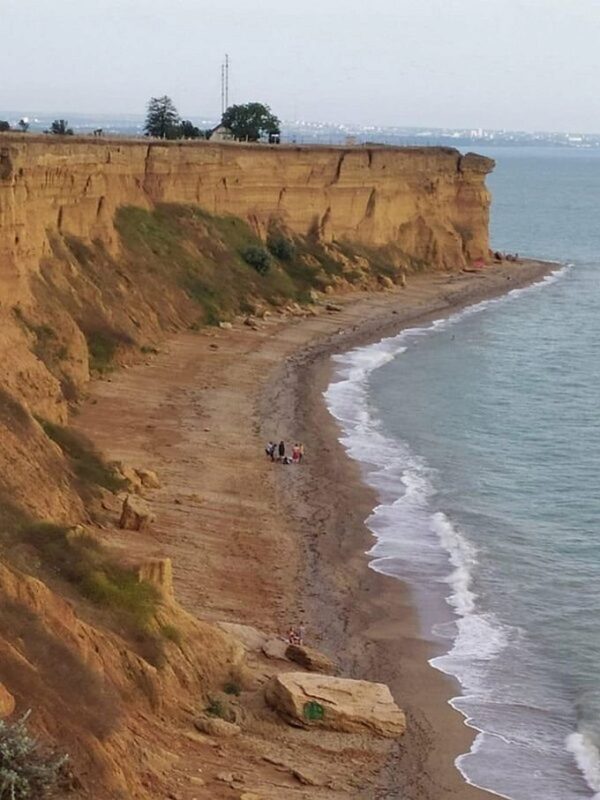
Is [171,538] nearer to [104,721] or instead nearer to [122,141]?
[104,721]

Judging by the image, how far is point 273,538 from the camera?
108 feet

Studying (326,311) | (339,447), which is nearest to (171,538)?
(339,447)

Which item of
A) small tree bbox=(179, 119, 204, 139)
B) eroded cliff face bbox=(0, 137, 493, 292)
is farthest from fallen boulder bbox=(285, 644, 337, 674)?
small tree bbox=(179, 119, 204, 139)

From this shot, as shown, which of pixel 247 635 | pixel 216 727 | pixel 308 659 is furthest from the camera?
pixel 247 635

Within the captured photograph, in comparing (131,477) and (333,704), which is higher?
(131,477)

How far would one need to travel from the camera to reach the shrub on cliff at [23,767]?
15.5m

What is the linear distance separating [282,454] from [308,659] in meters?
16.2

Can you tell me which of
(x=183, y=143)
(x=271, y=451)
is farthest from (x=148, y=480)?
(x=183, y=143)

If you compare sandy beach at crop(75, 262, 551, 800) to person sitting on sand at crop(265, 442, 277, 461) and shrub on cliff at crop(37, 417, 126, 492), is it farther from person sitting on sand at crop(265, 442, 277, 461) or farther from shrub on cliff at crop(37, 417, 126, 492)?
shrub on cliff at crop(37, 417, 126, 492)

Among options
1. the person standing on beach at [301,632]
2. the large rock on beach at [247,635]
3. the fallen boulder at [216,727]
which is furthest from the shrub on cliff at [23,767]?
the person standing on beach at [301,632]

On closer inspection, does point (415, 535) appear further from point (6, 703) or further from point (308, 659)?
point (6, 703)

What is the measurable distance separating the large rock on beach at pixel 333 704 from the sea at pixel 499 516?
1.50 metres

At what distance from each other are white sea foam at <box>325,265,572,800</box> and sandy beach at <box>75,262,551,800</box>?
18.8 inches

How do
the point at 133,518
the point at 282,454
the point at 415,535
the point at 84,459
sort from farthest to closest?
1. the point at 282,454
2. the point at 415,535
3. the point at 84,459
4. the point at 133,518
